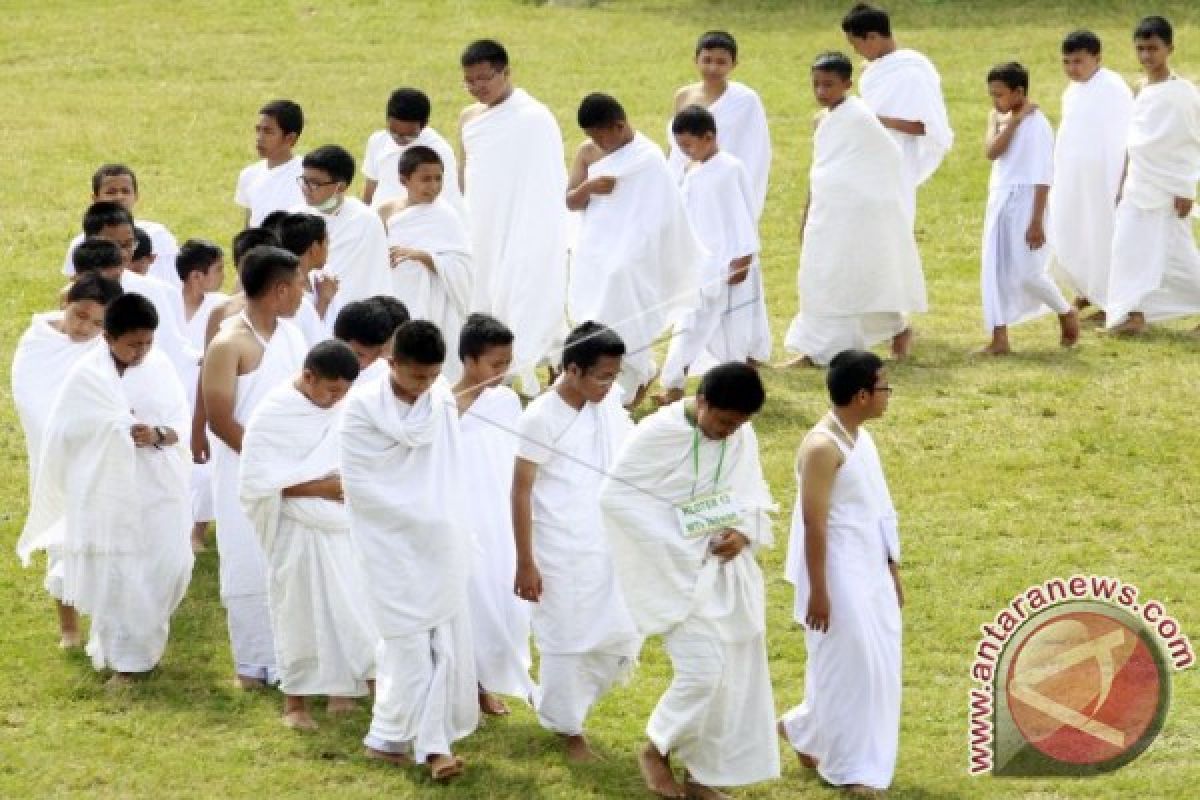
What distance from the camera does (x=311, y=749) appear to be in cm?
975

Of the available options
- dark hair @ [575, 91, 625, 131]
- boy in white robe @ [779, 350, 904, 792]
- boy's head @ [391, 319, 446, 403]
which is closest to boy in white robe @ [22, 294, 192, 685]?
boy's head @ [391, 319, 446, 403]

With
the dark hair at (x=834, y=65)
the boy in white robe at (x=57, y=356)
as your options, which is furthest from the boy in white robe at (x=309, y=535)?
the dark hair at (x=834, y=65)

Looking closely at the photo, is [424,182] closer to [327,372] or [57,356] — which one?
[57,356]

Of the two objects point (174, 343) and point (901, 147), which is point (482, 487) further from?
point (901, 147)

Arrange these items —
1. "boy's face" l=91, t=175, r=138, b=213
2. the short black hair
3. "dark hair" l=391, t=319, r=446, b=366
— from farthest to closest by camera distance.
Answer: "boy's face" l=91, t=175, r=138, b=213, "dark hair" l=391, t=319, r=446, b=366, the short black hair

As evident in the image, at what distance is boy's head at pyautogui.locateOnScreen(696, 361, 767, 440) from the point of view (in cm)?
885

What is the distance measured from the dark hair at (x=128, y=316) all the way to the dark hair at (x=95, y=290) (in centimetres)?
59

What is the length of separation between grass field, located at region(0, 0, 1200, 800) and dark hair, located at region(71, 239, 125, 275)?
1.52 metres

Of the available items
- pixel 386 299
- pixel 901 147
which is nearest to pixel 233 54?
pixel 901 147

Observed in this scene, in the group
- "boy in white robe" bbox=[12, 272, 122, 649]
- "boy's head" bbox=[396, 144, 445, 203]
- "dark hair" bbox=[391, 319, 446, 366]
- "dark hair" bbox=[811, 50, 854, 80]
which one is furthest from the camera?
"dark hair" bbox=[811, 50, 854, 80]

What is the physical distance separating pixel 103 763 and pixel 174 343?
9.32 feet

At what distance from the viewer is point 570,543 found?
378 inches

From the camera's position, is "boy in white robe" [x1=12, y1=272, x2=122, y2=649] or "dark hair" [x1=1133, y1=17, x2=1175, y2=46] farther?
"dark hair" [x1=1133, y1=17, x2=1175, y2=46]

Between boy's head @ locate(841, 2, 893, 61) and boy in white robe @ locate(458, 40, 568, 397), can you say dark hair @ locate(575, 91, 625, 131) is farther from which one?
boy's head @ locate(841, 2, 893, 61)
